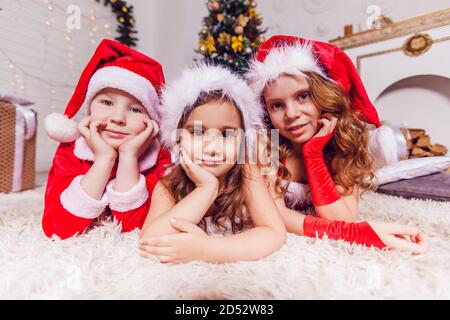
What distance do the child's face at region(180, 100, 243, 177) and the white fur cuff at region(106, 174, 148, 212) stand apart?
16 centimetres

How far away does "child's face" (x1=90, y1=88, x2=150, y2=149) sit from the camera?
2.60 feet

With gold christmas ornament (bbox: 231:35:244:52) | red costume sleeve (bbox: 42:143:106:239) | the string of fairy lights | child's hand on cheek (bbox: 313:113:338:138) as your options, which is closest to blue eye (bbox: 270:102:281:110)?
child's hand on cheek (bbox: 313:113:338:138)

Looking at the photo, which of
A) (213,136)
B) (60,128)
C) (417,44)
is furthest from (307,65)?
(417,44)

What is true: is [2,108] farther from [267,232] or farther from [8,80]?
[267,232]

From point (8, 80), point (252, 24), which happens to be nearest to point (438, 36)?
point (252, 24)

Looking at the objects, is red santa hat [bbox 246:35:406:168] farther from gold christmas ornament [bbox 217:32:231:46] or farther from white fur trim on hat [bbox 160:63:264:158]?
gold christmas ornament [bbox 217:32:231:46]

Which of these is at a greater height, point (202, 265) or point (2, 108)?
point (2, 108)

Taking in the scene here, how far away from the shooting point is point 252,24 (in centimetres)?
246

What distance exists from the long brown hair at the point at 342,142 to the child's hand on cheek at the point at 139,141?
37 centimetres

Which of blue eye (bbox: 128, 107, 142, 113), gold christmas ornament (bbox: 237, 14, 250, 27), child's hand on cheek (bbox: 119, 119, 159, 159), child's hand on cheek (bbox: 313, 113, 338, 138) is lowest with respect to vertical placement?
child's hand on cheek (bbox: 119, 119, 159, 159)

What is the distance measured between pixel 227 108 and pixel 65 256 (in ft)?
1.68

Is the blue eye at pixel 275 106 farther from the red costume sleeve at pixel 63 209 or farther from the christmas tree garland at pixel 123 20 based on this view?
the christmas tree garland at pixel 123 20

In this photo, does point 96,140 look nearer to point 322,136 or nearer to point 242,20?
point 322,136

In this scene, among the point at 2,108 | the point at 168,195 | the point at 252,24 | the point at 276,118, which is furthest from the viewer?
the point at 252,24
